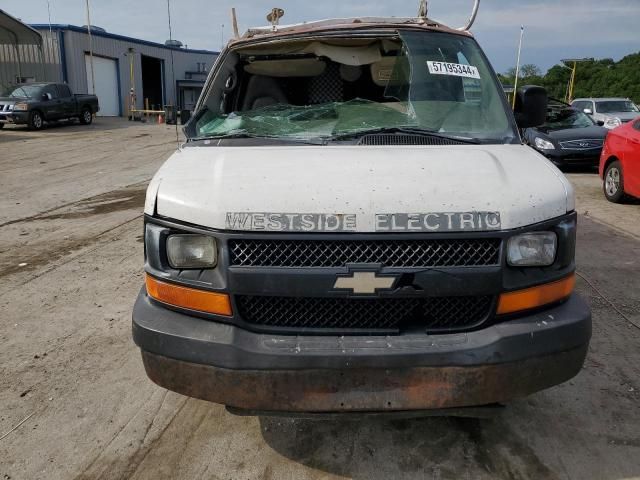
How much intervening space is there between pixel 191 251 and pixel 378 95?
214 cm

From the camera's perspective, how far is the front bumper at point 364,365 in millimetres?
2156

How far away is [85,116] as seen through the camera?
25219 mm

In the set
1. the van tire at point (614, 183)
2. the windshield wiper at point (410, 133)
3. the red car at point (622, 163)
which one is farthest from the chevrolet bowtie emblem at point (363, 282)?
the van tire at point (614, 183)

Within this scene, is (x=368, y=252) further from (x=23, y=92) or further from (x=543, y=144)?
(x=23, y=92)

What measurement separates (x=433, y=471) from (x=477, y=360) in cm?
72

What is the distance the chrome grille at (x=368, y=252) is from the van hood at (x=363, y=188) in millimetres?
77

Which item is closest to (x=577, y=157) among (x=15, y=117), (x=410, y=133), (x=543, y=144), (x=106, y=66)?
(x=543, y=144)

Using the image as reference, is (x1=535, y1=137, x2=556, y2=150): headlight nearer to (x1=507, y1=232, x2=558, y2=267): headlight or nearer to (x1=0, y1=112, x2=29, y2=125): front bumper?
(x1=507, y1=232, x2=558, y2=267): headlight

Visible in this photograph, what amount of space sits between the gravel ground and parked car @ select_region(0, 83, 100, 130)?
18339 mm

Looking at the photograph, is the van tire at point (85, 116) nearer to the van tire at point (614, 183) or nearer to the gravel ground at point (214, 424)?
the gravel ground at point (214, 424)

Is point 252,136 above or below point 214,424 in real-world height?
above

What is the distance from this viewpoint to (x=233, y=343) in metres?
2.20

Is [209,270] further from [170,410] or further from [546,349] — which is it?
[546,349]

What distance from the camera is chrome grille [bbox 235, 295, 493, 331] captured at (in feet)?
7.41
